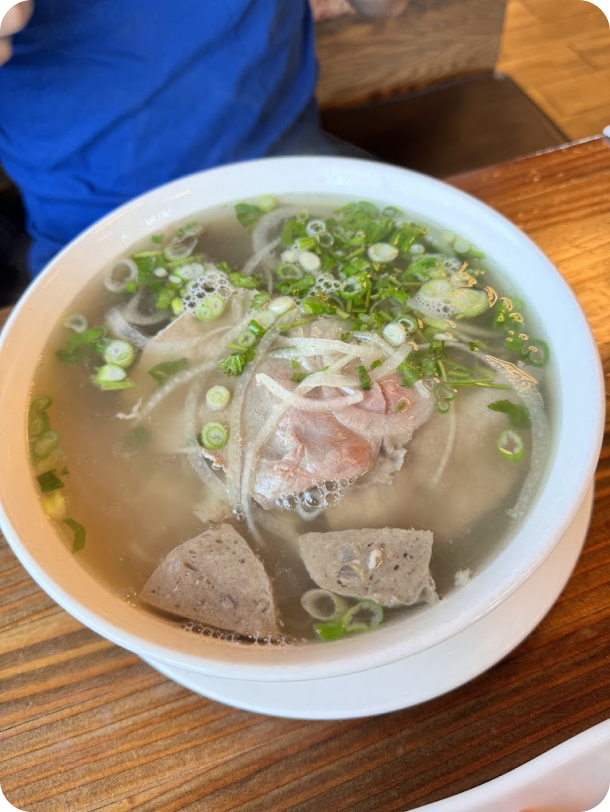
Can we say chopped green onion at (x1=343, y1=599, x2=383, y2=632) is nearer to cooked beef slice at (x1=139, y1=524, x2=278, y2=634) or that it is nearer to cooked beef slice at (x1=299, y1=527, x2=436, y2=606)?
cooked beef slice at (x1=299, y1=527, x2=436, y2=606)

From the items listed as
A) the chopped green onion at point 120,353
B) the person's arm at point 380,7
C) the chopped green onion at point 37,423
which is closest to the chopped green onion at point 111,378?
the chopped green onion at point 120,353

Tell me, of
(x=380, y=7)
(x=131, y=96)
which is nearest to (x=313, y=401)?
(x=131, y=96)

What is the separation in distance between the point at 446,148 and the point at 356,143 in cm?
35

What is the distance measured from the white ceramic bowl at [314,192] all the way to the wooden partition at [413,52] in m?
1.38

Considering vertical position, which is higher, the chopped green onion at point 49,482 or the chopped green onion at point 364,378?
the chopped green onion at point 364,378

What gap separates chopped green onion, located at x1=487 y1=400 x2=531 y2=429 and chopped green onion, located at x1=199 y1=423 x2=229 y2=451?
512 millimetres

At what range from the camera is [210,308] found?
53.1 inches

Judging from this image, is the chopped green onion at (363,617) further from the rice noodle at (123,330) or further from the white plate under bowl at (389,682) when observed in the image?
the rice noodle at (123,330)

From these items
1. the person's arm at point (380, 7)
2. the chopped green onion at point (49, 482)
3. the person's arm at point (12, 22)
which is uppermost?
the person's arm at point (12, 22)

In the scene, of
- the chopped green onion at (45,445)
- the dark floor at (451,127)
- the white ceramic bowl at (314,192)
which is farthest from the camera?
→ the dark floor at (451,127)

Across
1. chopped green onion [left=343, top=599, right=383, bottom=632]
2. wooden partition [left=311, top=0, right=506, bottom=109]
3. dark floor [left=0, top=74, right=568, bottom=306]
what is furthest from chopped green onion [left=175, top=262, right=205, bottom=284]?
wooden partition [left=311, top=0, right=506, bottom=109]

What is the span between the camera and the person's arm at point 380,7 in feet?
7.93

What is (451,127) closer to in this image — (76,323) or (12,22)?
(12,22)

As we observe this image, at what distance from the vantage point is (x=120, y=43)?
162cm
